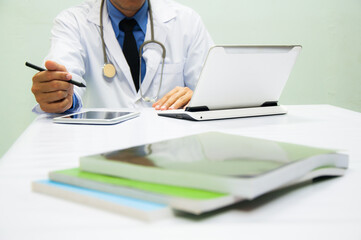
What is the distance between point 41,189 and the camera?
377 millimetres

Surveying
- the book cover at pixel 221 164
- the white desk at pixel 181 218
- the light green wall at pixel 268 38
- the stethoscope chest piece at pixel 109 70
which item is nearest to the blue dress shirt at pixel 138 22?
the stethoscope chest piece at pixel 109 70

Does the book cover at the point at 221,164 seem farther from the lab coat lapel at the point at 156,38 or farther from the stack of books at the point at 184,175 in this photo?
the lab coat lapel at the point at 156,38

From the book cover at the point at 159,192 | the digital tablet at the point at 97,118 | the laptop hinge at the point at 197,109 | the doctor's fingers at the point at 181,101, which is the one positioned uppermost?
the book cover at the point at 159,192

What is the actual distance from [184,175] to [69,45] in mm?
1332

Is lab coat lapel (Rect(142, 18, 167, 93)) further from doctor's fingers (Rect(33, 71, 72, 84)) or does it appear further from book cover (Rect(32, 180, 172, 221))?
book cover (Rect(32, 180, 172, 221))

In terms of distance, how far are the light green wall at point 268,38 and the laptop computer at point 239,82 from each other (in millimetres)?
1279

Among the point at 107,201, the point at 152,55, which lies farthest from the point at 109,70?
the point at 107,201

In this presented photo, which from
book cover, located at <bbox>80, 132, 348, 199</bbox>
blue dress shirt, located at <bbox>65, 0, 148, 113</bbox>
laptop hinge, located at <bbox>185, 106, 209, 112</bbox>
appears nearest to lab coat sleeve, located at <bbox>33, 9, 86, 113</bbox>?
blue dress shirt, located at <bbox>65, 0, 148, 113</bbox>

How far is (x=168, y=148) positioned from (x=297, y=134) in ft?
1.30

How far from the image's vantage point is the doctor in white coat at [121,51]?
1.55 meters

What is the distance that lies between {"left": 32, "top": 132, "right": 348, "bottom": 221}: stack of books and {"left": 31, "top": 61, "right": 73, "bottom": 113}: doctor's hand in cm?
64

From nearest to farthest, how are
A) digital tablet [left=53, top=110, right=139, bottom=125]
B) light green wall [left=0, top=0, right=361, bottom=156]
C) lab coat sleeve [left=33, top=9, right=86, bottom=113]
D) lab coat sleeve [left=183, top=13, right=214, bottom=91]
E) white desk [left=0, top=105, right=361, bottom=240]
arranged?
white desk [left=0, top=105, right=361, bottom=240] < digital tablet [left=53, top=110, right=139, bottom=125] < lab coat sleeve [left=33, top=9, right=86, bottom=113] < lab coat sleeve [left=183, top=13, right=214, bottom=91] < light green wall [left=0, top=0, right=361, bottom=156]

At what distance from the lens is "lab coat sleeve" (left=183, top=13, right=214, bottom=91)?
68.2 inches

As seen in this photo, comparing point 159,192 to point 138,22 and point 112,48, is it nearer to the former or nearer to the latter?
point 112,48
